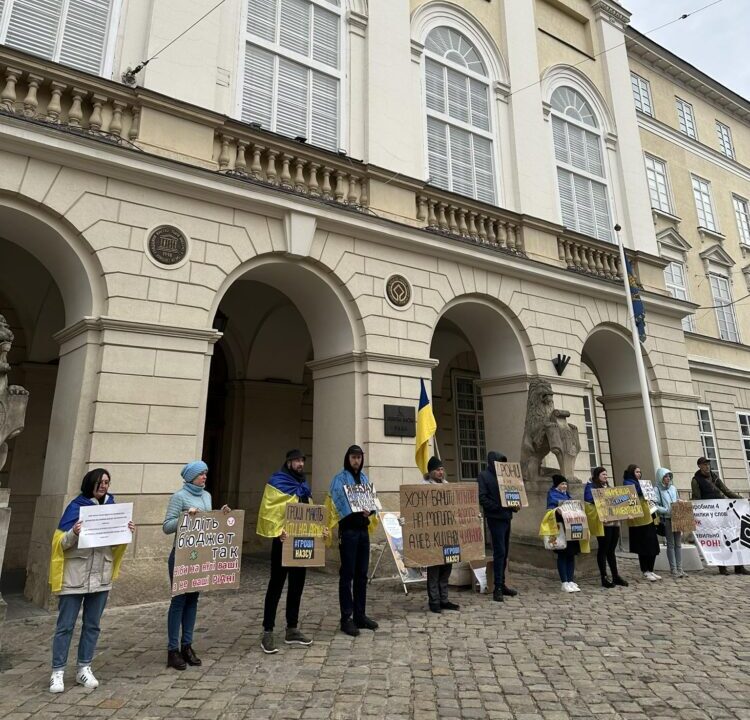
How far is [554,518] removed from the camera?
24.7ft

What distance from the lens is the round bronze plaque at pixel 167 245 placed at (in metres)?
7.99

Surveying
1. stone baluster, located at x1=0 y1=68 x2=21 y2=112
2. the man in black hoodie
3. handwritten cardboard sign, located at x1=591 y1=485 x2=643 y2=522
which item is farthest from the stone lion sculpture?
stone baluster, located at x1=0 y1=68 x2=21 y2=112

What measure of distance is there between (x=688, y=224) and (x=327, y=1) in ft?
50.5

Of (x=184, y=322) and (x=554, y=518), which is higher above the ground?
(x=184, y=322)

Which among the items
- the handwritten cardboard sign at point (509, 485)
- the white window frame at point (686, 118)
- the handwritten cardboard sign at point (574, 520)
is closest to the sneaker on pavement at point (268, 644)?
the handwritten cardboard sign at point (509, 485)

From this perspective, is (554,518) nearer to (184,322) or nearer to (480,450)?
(184,322)

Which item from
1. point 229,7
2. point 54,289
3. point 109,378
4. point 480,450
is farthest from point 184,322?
point 480,450

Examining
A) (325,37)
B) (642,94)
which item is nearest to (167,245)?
(325,37)

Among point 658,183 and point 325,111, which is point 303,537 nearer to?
point 325,111

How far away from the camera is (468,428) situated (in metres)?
16.1

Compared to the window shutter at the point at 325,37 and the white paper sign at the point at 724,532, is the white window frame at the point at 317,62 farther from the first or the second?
the white paper sign at the point at 724,532

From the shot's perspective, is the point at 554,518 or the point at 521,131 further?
the point at 521,131

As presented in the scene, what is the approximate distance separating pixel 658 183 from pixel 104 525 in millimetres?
20982

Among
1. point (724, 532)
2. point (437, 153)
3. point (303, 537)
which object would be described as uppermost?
point (437, 153)
